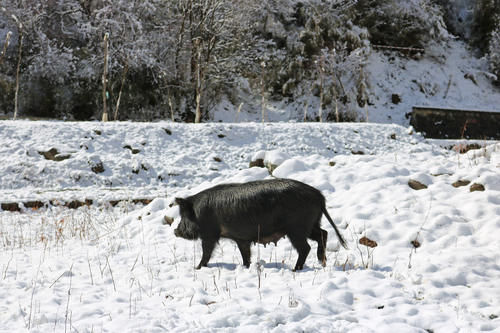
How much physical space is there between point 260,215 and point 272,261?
27.6 inches

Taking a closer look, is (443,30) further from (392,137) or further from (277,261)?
(277,261)

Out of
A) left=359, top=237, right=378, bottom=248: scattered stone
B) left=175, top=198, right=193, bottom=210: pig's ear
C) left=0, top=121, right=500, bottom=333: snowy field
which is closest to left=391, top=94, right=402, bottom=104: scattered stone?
left=0, top=121, right=500, bottom=333: snowy field

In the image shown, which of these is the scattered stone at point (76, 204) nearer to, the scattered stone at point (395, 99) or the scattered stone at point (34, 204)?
the scattered stone at point (34, 204)

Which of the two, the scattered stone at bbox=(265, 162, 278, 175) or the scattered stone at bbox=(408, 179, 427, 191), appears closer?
the scattered stone at bbox=(408, 179, 427, 191)

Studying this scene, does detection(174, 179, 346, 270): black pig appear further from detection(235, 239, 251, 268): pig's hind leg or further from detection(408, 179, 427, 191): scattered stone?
detection(408, 179, 427, 191): scattered stone

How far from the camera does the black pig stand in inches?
163

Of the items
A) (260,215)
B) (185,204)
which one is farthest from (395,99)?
(260,215)

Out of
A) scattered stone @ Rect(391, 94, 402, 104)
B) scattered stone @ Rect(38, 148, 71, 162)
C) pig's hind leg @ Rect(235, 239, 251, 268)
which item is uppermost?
scattered stone @ Rect(391, 94, 402, 104)

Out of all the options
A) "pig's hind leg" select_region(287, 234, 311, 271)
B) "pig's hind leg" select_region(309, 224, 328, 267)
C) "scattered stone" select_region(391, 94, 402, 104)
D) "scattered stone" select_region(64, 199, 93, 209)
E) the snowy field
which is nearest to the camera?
the snowy field

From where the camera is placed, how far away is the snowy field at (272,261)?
3018mm

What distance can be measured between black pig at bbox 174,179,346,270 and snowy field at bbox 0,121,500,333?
0.26 metres

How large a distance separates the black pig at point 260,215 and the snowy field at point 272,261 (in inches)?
10.2

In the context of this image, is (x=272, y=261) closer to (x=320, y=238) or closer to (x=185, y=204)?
(x=320, y=238)

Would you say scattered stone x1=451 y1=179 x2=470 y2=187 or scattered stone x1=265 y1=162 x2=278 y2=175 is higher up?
scattered stone x1=451 y1=179 x2=470 y2=187
